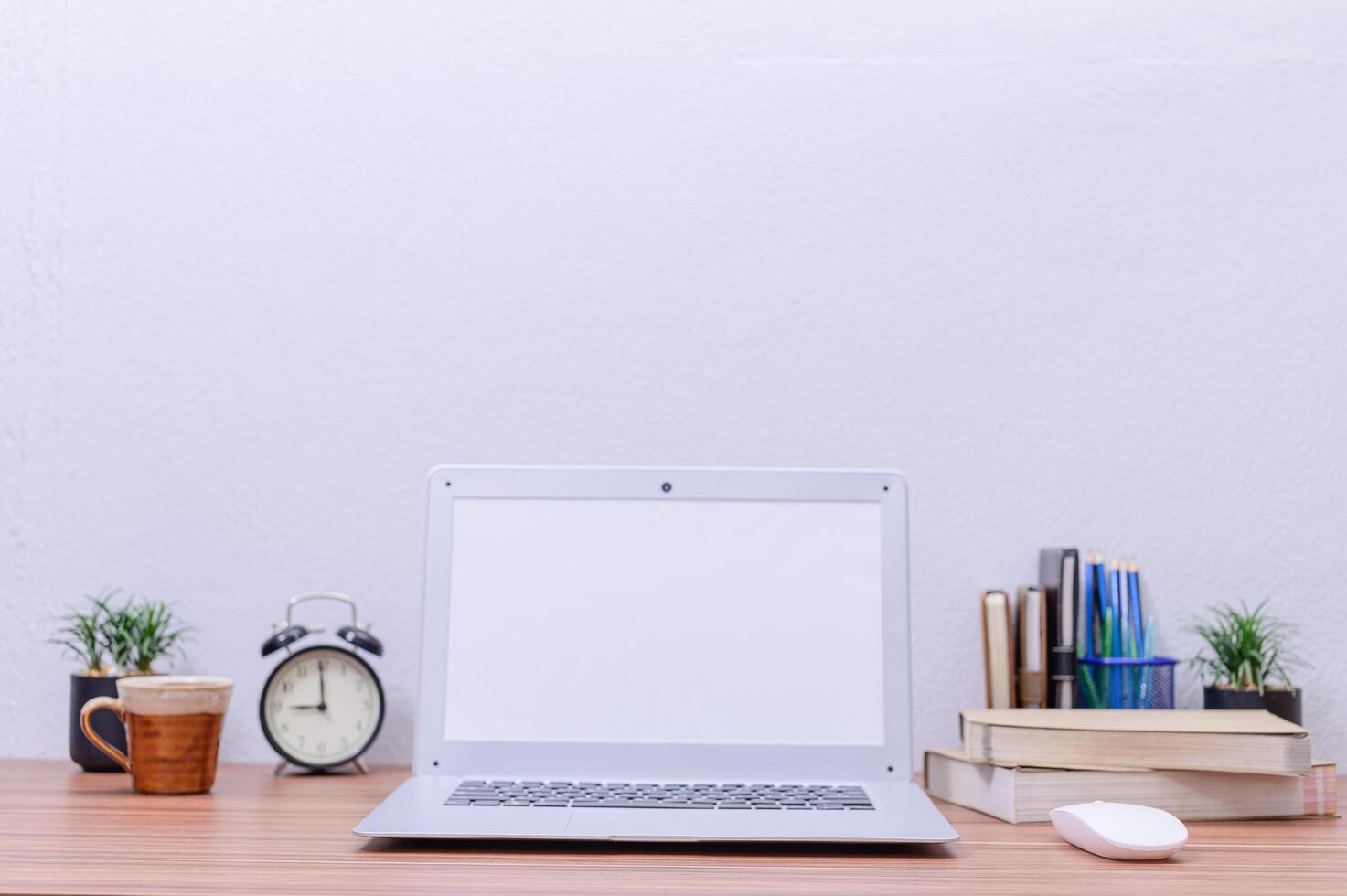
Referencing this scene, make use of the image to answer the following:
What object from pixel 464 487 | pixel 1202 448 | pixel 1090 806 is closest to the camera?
pixel 1090 806

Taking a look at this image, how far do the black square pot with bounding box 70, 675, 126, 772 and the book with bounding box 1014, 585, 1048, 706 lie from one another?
2.76 ft

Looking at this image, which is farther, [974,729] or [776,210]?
[776,210]

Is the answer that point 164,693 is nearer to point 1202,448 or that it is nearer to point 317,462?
point 317,462

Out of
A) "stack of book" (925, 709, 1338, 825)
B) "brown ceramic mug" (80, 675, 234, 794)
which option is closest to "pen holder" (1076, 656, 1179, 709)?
"stack of book" (925, 709, 1338, 825)

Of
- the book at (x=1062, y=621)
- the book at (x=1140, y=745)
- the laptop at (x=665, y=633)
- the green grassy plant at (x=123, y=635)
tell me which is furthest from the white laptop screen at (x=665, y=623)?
the green grassy plant at (x=123, y=635)

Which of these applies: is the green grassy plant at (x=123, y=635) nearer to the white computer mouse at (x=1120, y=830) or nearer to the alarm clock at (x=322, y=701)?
the alarm clock at (x=322, y=701)

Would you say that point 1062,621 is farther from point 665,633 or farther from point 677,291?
point 677,291

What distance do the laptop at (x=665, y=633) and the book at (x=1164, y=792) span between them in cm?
8

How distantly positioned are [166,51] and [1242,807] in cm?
126

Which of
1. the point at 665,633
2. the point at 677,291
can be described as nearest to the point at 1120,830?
the point at 665,633

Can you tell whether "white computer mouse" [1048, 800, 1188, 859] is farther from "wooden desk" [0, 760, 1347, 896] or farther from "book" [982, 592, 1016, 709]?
"book" [982, 592, 1016, 709]

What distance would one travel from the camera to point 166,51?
1211mm

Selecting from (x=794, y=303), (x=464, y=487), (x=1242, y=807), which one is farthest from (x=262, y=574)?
(x=1242, y=807)

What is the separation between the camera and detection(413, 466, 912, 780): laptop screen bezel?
3.05 ft
